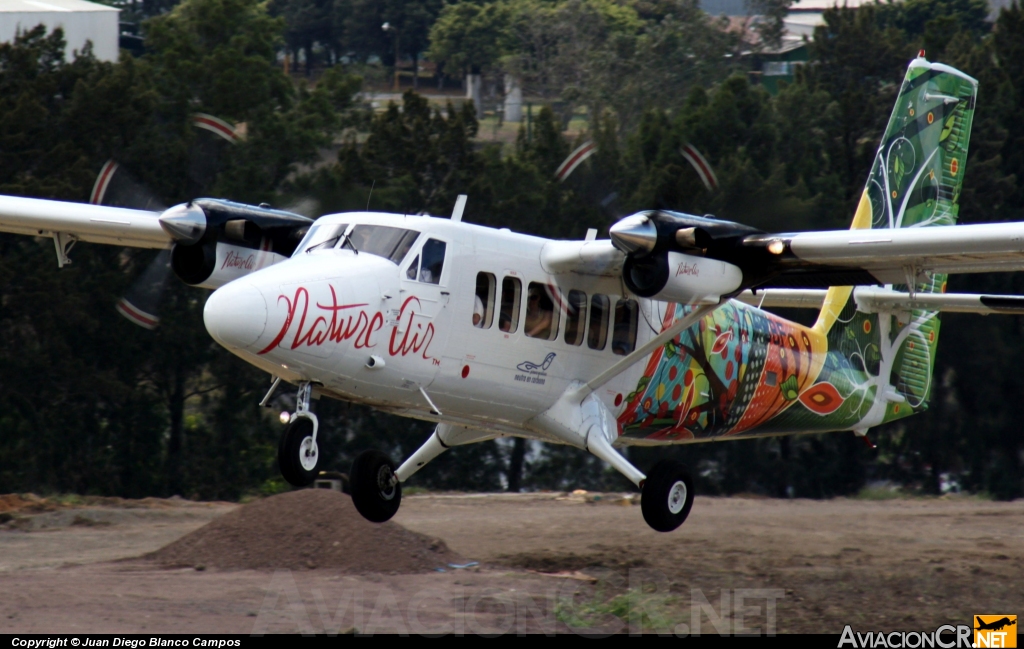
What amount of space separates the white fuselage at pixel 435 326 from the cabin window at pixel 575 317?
0.02 meters

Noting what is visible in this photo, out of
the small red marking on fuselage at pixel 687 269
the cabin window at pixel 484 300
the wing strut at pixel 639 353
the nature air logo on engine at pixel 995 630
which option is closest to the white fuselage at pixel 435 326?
the cabin window at pixel 484 300

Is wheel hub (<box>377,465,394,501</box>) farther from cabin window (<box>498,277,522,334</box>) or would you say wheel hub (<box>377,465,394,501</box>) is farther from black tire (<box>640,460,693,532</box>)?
black tire (<box>640,460,693,532</box>)

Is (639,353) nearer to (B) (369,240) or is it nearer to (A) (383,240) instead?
(A) (383,240)

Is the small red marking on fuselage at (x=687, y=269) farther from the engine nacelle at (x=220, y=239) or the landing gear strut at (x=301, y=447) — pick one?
the engine nacelle at (x=220, y=239)

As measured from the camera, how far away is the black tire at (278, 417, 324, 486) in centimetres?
1192

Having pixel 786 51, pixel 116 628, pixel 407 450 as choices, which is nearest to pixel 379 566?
pixel 116 628

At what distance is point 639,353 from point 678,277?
131 cm

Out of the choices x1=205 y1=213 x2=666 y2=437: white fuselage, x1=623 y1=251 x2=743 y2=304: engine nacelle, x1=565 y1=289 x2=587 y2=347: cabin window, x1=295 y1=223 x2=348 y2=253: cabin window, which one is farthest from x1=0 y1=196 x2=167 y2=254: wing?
x1=623 y1=251 x2=743 y2=304: engine nacelle

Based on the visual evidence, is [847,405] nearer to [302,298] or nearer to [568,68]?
[302,298]

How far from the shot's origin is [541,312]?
531 inches

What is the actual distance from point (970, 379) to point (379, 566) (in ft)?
76.1

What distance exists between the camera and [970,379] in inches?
1342

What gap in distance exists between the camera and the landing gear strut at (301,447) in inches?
469

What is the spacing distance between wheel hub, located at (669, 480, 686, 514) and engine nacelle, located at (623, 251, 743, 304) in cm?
249
